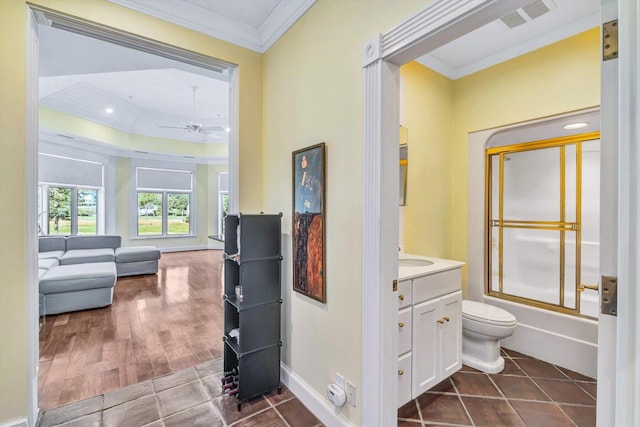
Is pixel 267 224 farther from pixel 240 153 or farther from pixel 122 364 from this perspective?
pixel 122 364

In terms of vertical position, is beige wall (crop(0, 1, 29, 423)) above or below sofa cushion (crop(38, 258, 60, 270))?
above

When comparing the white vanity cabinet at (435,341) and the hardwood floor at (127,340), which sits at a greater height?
the white vanity cabinet at (435,341)

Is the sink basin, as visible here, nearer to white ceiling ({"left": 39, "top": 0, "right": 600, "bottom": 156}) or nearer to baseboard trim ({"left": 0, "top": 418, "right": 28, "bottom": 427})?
white ceiling ({"left": 39, "top": 0, "right": 600, "bottom": 156})

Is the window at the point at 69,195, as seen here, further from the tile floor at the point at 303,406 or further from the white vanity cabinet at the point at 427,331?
the white vanity cabinet at the point at 427,331

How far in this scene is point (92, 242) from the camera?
5621 millimetres

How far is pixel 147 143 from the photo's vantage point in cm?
784

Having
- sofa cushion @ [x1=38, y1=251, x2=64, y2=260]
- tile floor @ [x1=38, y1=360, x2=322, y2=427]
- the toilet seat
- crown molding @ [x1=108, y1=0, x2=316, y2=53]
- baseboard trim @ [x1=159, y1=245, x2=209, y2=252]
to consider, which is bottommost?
tile floor @ [x1=38, y1=360, x2=322, y2=427]

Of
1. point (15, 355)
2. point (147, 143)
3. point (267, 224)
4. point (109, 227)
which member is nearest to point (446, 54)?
point (267, 224)

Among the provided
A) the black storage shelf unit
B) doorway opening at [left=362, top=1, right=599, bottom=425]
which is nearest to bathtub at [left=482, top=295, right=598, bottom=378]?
doorway opening at [left=362, top=1, right=599, bottom=425]

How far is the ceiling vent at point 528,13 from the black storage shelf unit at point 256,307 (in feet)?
7.77

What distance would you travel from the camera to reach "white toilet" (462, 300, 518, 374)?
235cm

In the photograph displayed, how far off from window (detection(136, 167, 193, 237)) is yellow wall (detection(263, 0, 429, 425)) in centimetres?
770

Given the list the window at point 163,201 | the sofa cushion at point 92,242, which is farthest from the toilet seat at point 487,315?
the window at point 163,201

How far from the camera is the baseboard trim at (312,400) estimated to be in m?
1.72
